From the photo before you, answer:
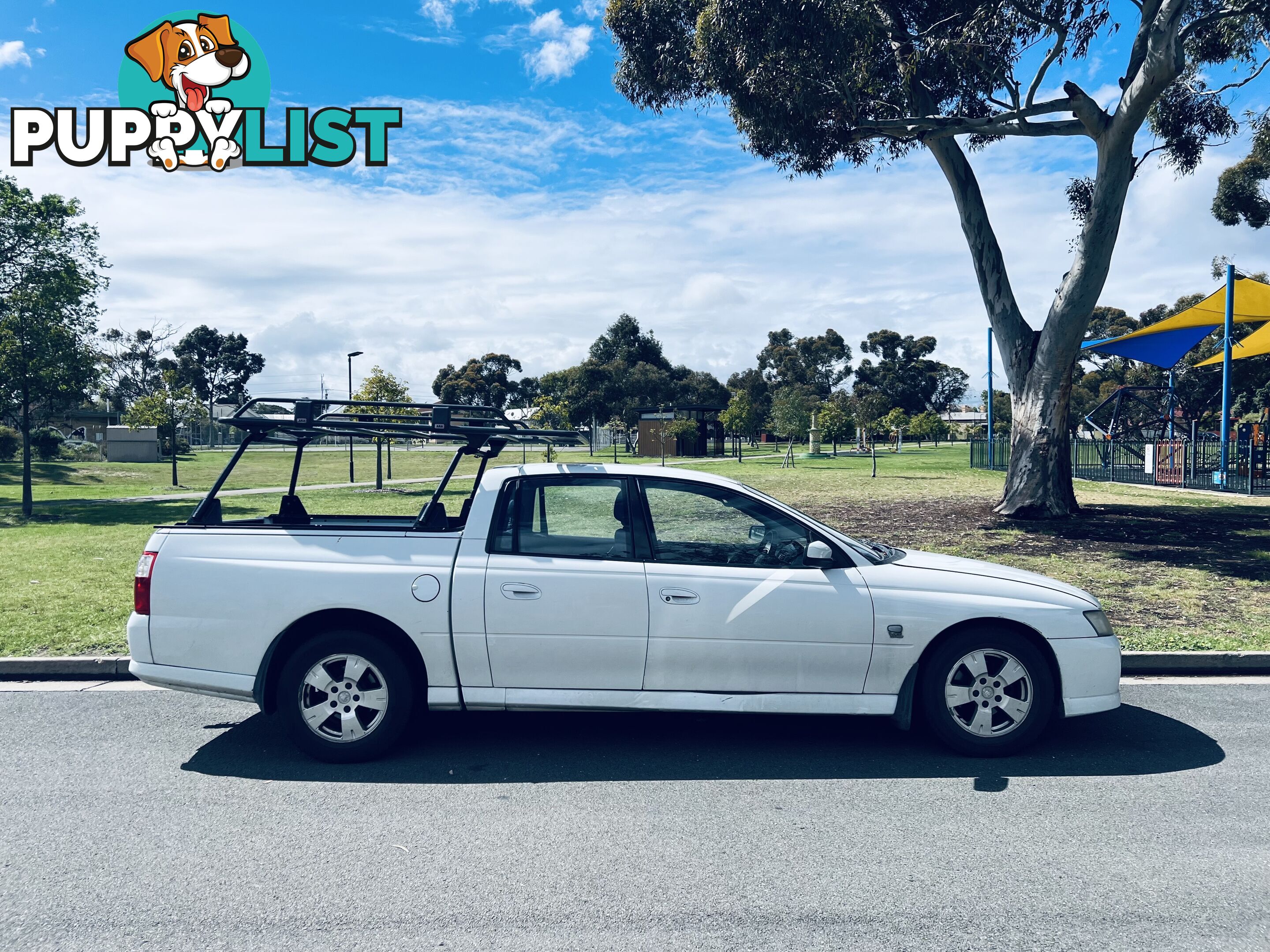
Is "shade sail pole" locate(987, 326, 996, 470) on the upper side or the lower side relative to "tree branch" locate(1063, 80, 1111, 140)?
lower

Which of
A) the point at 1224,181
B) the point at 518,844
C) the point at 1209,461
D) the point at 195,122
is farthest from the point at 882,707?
the point at 1224,181

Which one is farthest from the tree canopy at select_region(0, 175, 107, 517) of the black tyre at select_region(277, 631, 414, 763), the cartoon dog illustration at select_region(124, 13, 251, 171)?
the black tyre at select_region(277, 631, 414, 763)

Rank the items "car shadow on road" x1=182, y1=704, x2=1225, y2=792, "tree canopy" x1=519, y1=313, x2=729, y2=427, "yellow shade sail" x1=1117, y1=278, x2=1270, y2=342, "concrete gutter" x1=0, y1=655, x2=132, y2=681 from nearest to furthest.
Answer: "car shadow on road" x1=182, y1=704, x2=1225, y2=792 → "concrete gutter" x1=0, y1=655, x2=132, y2=681 → "yellow shade sail" x1=1117, y1=278, x2=1270, y2=342 → "tree canopy" x1=519, y1=313, x2=729, y2=427

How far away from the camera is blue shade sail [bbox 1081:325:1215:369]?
Answer: 2508cm

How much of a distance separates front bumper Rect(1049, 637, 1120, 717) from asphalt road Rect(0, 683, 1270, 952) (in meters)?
0.28

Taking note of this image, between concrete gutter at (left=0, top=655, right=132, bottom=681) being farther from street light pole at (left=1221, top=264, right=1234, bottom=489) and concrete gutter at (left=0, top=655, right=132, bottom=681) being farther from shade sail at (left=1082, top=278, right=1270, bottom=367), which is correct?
shade sail at (left=1082, top=278, right=1270, bottom=367)

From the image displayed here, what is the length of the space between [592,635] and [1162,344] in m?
26.0

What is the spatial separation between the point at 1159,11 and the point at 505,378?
8714cm

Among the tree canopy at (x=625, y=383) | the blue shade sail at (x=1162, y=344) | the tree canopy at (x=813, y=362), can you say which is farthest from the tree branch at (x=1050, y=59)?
the tree canopy at (x=813, y=362)

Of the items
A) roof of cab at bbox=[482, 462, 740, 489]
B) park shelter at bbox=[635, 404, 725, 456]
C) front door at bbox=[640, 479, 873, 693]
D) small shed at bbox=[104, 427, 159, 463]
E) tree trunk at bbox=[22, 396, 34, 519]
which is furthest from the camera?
park shelter at bbox=[635, 404, 725, 456]

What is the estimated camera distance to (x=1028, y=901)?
342 cm

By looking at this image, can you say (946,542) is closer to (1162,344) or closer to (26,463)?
(1162,344)

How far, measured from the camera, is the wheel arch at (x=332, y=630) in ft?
16.2

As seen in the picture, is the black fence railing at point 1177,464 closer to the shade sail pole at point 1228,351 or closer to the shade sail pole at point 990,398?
the shade sail pole at point 1228,351
